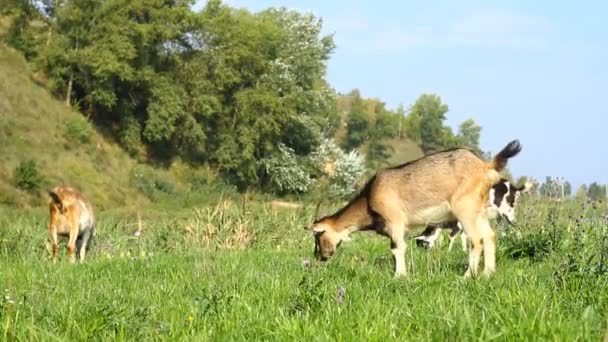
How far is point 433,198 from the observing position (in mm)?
9492

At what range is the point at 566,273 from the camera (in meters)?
6.03

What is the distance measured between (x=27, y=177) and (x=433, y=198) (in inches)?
1430

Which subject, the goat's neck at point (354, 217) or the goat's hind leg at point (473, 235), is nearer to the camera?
the goat's hind leg at point (473, 235)

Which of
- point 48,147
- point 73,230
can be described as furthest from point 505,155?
point 48,147

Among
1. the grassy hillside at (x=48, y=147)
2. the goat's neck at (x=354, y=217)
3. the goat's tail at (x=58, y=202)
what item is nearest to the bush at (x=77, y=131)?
the grassy hillside at (x=48, y=147)

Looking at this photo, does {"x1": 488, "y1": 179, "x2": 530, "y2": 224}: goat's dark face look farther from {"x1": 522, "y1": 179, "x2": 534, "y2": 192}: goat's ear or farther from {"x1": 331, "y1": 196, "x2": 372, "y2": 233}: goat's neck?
{"x1": 331, "y1": 196, "x2": 372, "y2": 233}: goat's neck

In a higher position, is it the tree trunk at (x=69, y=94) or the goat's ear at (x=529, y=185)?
the tree trunk at (x=69, y=94)

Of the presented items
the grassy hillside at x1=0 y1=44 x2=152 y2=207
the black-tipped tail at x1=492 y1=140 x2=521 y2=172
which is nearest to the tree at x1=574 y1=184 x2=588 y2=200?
the black-tipped tail at x1=492 y1=140 x2=521 y2=172

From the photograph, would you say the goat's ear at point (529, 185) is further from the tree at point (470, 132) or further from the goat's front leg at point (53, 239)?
the tree at point (470, 132)

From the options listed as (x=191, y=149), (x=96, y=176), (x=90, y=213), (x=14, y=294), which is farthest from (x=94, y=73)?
(x=14, y=294)

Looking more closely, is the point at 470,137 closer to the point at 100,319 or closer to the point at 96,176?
the point at 96,176

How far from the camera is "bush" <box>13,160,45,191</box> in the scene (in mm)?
41531

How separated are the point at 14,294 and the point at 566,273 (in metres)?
4.52

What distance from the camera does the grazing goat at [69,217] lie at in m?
13.4
